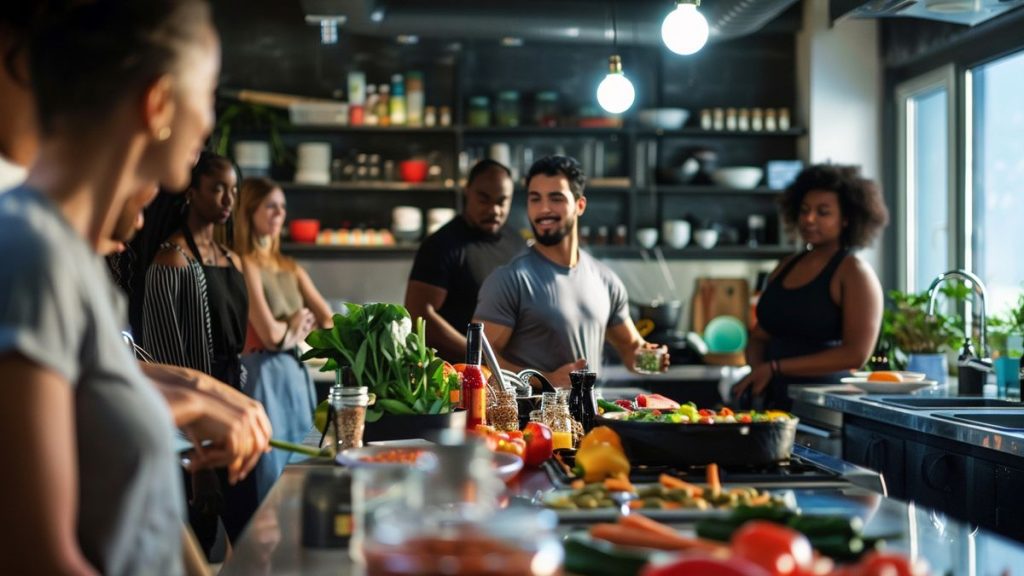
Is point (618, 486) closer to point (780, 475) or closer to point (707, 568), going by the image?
point (780, 475)


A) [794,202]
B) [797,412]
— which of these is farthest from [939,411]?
[794,202]

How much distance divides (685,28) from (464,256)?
137 centimetres

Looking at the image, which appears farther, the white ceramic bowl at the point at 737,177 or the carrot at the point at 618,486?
the white ceramic bowl at the point at 737,177

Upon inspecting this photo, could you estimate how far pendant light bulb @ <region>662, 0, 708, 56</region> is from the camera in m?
4.39

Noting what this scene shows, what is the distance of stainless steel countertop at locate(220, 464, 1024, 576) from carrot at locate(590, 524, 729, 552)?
0.20 meters

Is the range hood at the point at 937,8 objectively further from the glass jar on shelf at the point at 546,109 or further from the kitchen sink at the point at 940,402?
the glass jar on shelf at the point at 546,109

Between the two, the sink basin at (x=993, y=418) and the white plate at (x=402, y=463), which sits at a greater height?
the white plate at (x=402, y=463)

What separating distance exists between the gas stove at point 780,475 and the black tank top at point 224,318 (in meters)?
1.96

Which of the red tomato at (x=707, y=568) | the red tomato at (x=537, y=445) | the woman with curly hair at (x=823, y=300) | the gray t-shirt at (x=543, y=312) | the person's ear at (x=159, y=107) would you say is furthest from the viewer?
the woman with curly hair at (x=823, y=300)

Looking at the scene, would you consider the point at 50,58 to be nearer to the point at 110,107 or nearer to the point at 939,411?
the point at 110,107

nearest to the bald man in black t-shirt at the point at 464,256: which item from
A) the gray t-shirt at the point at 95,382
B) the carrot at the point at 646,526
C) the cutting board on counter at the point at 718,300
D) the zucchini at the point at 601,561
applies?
the cutting board on counter at the point at 718,300

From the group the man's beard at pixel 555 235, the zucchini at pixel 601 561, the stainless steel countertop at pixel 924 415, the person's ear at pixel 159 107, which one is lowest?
the stainless steel countertop at pixel 924 415

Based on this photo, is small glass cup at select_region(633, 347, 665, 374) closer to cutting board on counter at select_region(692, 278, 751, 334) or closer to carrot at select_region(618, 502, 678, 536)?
carrot at select_region(618, 502, 678, 536)

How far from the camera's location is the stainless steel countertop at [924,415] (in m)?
3.22
